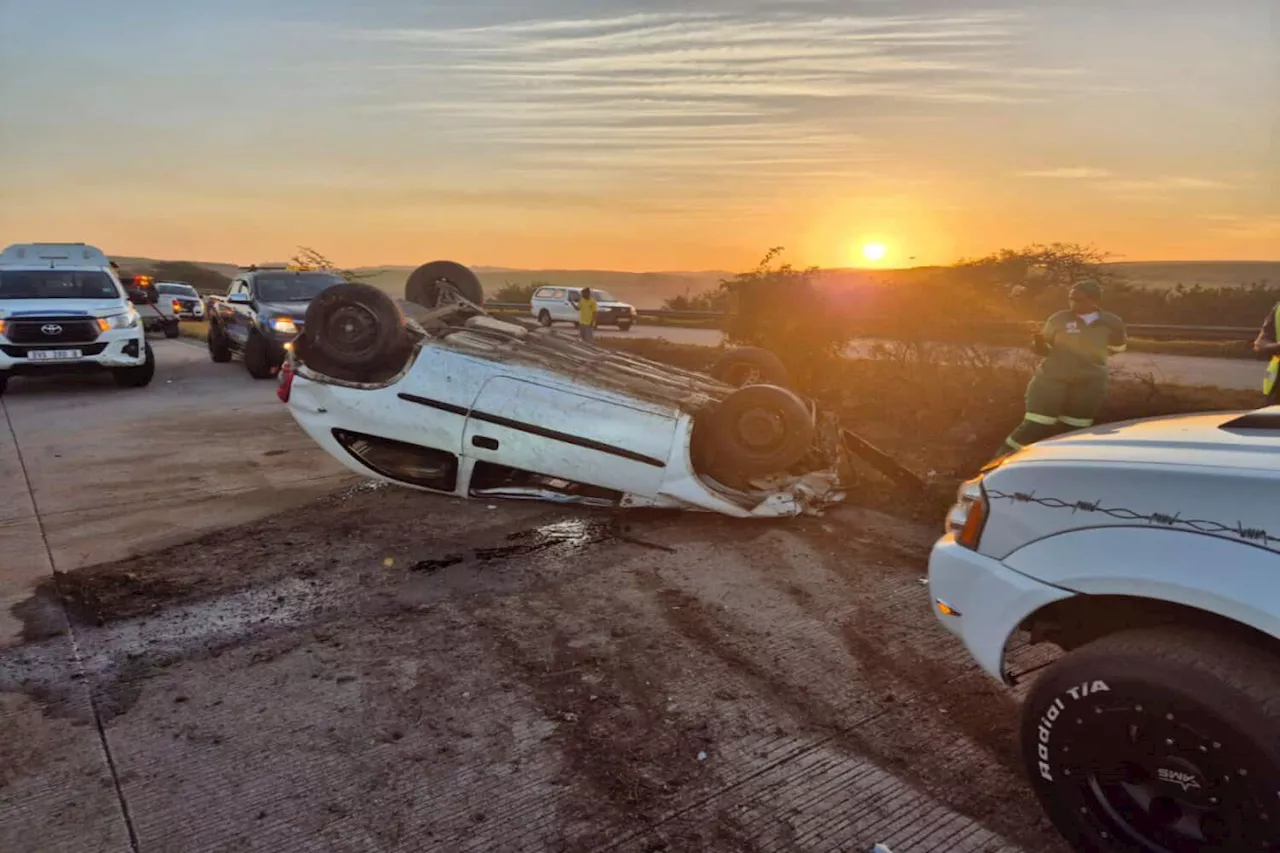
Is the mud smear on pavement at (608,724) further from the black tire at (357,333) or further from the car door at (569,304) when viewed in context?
the car door at (569,304)

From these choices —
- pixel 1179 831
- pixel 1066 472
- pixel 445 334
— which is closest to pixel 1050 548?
pixel 1066 472

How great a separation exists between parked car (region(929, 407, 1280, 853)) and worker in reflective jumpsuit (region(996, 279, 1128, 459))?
290 cm

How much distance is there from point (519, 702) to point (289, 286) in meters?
11.9

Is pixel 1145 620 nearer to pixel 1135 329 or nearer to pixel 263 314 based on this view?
pixel 263 314

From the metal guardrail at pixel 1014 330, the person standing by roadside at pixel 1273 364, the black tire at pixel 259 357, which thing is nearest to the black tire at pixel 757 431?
the metal guardrail at pixel 1014 330

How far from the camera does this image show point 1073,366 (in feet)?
17.2

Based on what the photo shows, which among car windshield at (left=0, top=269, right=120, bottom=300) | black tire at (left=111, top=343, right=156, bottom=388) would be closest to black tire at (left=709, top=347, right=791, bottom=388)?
black tire at (left=111, top=343, right=156, bottom=388)

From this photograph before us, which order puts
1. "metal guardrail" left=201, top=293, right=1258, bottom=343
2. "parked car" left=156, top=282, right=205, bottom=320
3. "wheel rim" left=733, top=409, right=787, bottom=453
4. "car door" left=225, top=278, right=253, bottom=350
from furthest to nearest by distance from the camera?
"parked car" left=156, top=282, right=205, bottom=320 → "car door" left=225, top=278, right=253, bottom=350 → "metal guardrail" left=201, top=293, right=1258, bottom=343 → "wheel rim" left=733, top=409, right=787, bottom=453

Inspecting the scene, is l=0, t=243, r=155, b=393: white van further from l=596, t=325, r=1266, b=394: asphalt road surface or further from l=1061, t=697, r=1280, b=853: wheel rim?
l=1061, t=697, r=1280, b=853: wheel rim

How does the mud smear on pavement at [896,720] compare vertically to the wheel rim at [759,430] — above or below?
below

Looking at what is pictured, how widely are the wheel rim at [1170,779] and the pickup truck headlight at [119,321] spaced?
Result: 1242cm

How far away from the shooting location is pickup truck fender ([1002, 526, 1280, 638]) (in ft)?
5.93

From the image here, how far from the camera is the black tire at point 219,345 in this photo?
14.3 meters

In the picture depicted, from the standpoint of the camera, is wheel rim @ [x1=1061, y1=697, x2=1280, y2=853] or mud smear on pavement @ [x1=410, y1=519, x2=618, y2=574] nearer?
wheel rim @ [x1=1061, y1=697, x2=1280, y2=853]
